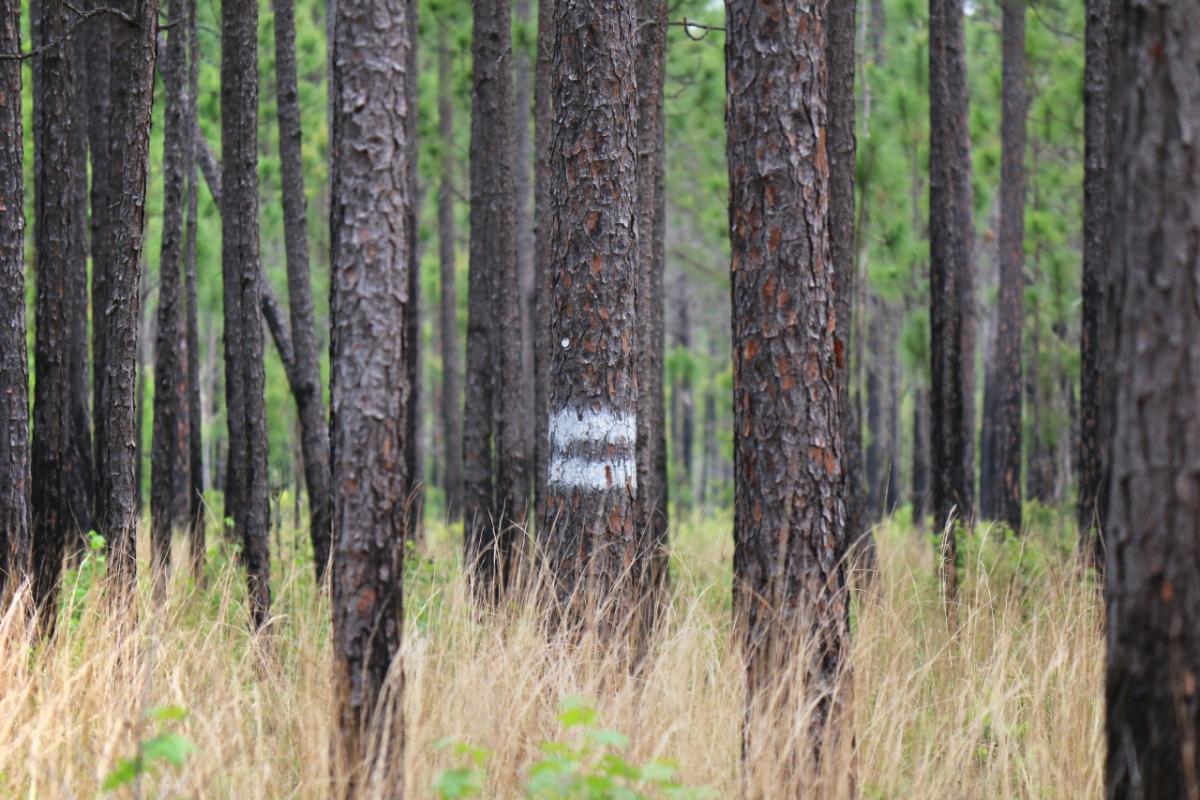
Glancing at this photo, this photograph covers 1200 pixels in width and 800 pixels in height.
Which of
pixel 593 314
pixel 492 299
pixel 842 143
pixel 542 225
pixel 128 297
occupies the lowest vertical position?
pixel 593 314

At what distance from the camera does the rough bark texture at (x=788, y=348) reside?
3922mm

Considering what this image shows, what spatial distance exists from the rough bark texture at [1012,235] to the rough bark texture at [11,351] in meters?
10.9

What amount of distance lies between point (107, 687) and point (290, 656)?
4.85 feet

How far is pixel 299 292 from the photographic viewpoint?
8.08m

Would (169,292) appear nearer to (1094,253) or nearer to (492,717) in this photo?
(492,717)

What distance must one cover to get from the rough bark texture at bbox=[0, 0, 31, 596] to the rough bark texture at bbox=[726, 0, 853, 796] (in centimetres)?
346

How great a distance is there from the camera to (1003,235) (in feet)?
45.8

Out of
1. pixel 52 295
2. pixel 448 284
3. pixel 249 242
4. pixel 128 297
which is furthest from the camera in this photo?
pixel 448 284

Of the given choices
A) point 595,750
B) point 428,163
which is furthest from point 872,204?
point 595,750

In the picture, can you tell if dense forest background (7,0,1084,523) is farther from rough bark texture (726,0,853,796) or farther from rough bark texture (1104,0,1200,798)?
rough bark texture (1104,0,1200,798)

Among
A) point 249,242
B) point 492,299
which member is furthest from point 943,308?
point 249,242

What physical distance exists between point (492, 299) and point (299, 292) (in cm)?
230

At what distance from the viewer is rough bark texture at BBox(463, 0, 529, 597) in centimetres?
945

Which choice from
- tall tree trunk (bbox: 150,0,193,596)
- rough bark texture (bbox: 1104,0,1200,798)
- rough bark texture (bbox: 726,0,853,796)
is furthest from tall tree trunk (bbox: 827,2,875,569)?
rough bark texture (bbox: 1104,0,1200,798)
